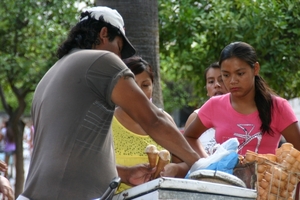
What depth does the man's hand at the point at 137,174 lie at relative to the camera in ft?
13.5

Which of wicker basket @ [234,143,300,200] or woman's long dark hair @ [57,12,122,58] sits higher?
woman's long dark hair @ [57,12,122,58]

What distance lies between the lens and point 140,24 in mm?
7000

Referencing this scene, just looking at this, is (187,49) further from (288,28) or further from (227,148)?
(227,148)

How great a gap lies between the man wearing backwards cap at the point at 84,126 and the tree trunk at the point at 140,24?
3.36 meters

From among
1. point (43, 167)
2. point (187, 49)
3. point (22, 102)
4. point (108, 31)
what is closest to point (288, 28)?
point (187, 49)

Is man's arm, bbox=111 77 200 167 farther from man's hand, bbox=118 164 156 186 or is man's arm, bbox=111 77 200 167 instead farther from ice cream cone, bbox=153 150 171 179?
man's hand, bbox=118 164 156 186

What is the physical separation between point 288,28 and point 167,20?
1552mm

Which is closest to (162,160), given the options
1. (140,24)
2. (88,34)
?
(88,34)

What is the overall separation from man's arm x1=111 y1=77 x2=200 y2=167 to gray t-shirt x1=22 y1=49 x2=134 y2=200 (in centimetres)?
5

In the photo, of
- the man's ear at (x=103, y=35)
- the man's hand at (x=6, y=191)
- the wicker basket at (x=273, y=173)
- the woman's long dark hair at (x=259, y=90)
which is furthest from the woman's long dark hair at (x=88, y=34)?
the woman's long dark hair at (x=259, y=90)

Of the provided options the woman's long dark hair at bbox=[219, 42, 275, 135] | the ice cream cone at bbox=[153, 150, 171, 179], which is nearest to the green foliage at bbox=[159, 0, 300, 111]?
the woman's long dark hair at bbox=[219, 42, 275, 135]

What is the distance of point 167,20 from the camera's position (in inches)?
367

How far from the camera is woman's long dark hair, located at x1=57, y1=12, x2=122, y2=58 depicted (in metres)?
3.81

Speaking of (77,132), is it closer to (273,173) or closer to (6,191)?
(6,191)
